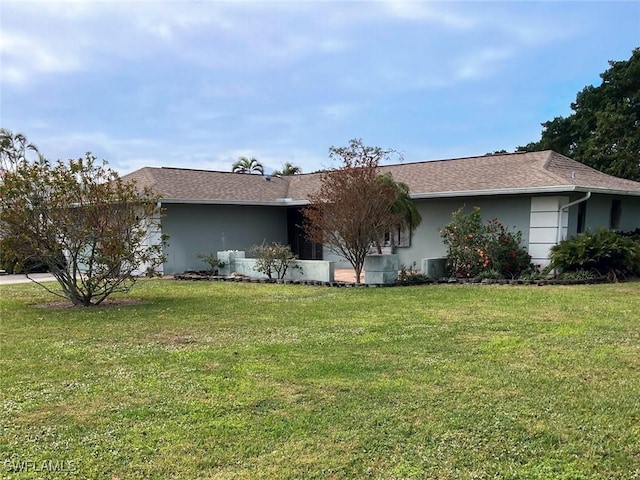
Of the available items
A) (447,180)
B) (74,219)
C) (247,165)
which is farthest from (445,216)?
(247,165)

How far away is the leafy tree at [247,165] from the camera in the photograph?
35688 millimetres

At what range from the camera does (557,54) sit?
14.4m

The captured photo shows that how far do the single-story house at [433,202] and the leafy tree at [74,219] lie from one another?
3.60 m

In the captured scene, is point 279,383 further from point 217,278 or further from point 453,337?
point 217,278

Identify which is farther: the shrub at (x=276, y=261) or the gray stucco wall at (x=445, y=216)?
the gray stucco wall at (x=445, y=216)

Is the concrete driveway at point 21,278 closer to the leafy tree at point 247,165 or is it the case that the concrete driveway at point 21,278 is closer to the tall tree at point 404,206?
the tall tree at point 404,206

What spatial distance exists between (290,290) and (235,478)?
8.32 metres

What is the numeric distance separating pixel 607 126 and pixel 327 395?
26.2 metres

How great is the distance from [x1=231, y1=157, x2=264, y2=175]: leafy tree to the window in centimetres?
2469

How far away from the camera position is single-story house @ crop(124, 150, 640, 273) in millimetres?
12930

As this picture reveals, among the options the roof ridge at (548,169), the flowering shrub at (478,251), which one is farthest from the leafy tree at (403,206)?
the roof ridge at (548,169)

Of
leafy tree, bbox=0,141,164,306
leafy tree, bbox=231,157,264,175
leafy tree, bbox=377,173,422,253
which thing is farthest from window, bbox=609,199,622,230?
leafy tree, bbox=231,157,264,175

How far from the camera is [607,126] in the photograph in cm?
2473

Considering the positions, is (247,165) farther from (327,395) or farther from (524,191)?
(327,395)
